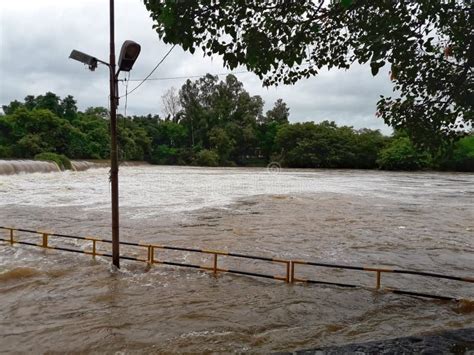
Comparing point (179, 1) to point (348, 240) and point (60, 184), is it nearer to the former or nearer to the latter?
point (348, 240)

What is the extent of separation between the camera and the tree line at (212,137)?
173 ft

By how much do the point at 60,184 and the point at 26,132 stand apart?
24.3 meters

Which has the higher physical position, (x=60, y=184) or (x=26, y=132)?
(x=26, y=132)

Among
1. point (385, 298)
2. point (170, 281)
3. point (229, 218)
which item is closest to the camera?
point (385, 298)

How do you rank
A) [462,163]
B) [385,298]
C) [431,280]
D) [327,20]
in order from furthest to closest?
[462,163], [431,280], [385,298], [327,20]

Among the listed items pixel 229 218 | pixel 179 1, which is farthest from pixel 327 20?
pixel 229 218

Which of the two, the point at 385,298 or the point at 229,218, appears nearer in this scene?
the point at 385,298

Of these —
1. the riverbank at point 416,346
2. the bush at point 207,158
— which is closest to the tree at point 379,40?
the riverbank at point 416,346

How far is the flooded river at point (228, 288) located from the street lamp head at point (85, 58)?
13.4 feet

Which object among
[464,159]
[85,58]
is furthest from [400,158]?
[85,58]

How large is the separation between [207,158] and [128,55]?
65.8 meters

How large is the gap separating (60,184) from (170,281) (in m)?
25.3

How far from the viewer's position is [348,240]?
1379 cm

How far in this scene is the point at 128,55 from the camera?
25.2 feet
